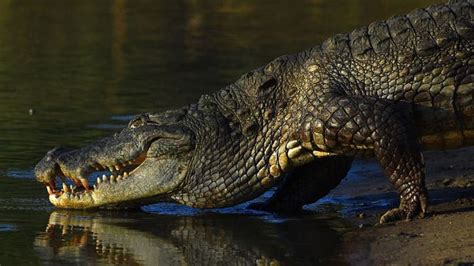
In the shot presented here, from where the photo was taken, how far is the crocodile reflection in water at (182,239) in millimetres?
7762

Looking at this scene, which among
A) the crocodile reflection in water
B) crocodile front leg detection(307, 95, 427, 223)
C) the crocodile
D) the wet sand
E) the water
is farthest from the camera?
the crocodile

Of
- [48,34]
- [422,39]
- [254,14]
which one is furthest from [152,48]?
[422,39]

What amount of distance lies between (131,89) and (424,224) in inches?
289

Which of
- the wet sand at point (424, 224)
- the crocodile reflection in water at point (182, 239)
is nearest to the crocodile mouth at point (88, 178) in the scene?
the crocodile reflection in water at point (182, 239)

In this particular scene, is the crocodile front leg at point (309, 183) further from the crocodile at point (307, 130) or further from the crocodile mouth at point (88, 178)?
the crocodile mouth at point (88, 178)

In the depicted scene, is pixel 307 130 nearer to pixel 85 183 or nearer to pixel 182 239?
pixel 182 239

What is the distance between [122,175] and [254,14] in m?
16.8

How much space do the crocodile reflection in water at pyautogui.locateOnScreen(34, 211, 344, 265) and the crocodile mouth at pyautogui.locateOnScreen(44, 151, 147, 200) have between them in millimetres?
157

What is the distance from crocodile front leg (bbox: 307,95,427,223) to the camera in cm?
849

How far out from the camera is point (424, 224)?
8352 millimetres

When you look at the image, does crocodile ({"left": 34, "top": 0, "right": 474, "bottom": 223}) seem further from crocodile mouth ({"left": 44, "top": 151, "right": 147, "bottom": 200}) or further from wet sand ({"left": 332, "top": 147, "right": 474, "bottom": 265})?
wet sand ({"left": 332, "top": 147, "right": 474, "bottom": 265})

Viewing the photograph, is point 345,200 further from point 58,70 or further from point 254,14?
point 254,14

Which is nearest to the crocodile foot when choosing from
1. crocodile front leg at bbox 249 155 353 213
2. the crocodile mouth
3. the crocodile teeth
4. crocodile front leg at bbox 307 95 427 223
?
crocodile front leg at bbox 307 95 427 223

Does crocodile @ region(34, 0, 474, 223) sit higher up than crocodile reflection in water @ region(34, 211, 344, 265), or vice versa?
crocodile @ region(34, 0, 474, 223)
